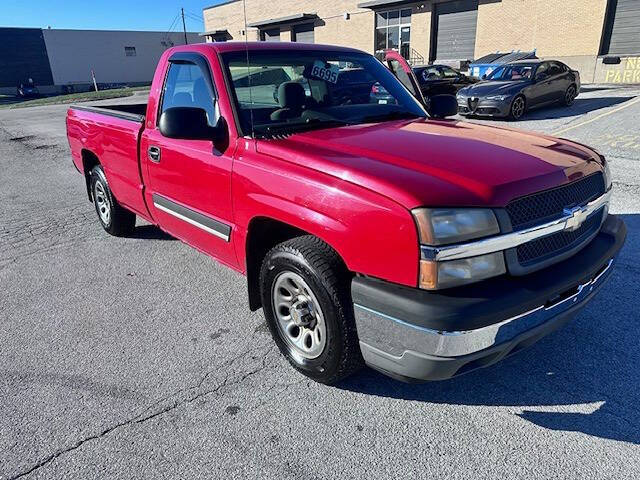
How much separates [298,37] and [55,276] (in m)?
38.9

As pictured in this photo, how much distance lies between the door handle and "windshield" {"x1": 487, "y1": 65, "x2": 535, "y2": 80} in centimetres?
1253

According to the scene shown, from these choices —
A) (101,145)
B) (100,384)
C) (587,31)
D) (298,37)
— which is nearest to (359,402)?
(100,384)

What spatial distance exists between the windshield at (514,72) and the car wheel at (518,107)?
1.03 meters

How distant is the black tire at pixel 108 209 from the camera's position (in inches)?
193

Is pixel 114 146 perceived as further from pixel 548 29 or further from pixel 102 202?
pixel 548 29

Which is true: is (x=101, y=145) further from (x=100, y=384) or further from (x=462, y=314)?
(x=462, y=314)

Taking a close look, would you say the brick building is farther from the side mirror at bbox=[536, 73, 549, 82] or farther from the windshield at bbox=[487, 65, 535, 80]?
the side mirror at bbox=[536, 73, 549, 82]

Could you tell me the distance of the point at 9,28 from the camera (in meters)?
50.0

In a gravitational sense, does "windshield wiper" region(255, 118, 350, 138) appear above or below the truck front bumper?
above

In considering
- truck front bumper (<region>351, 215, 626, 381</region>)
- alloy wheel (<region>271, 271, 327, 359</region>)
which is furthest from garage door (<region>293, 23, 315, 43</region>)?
truck front bumper (<region>351, 215, 626, 381</region>)

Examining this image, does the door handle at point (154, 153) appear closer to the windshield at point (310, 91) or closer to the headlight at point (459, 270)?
the windshield at point (310, 91)

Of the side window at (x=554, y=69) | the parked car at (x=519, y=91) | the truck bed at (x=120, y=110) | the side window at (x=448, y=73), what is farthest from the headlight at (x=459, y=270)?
the side window at (x=448, y=73)

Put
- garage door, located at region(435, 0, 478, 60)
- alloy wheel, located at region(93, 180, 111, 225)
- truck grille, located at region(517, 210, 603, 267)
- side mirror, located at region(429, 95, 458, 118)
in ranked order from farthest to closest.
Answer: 1. garage door, located at region(435, 0, 478, 60)
2. alloy wheel, located at region(93, 180, 111, 225)
3. side mirror, located at region(429, 95, 458, 118)
4. truck grille, located at region(517, 210, 603, 267)

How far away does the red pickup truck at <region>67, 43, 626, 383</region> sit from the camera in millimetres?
2047
